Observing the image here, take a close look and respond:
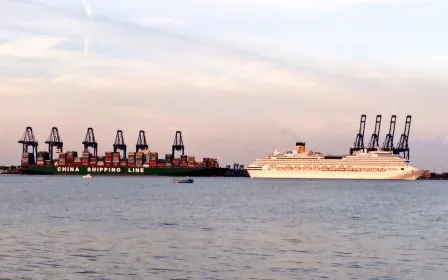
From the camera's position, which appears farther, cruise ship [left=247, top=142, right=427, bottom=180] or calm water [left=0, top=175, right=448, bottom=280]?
cruise ship [left=247, top=142, right=427, bottom=180]

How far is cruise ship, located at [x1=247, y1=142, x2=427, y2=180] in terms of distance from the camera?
176375mm

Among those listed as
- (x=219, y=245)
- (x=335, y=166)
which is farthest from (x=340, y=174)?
(x=219, y=245)

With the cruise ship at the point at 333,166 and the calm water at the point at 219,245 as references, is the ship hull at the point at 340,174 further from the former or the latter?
the calm water at the point at 219,245

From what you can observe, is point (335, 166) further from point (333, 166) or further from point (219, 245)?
point (219, 245)

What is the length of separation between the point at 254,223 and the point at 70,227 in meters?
11.4

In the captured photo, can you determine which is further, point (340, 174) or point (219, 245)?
point (340, 174)

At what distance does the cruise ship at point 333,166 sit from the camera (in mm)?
176375

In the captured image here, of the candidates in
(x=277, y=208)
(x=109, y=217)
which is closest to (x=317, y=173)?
(x=277, y=208)

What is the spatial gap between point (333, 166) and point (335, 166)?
0.51m

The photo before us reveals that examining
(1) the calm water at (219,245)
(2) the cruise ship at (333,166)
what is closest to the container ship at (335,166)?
(2) the cruise ship at (333,166)

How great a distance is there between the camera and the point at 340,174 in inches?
7224

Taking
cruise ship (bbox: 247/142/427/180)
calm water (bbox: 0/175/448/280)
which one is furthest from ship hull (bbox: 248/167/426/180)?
calm water (bbox: 0/175/448/280)

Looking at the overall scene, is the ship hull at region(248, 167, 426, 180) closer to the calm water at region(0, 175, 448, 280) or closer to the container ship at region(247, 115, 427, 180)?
the container ship at region(247, 115, 427, 180)

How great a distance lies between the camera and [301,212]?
56.2 m
